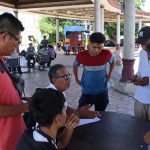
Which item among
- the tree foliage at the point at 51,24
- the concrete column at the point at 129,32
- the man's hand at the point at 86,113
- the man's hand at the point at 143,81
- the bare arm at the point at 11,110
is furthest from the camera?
the tree foliage at the point at 51,24

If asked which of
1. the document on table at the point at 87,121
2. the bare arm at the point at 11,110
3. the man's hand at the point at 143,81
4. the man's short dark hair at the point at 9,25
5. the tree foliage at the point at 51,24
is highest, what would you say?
the tree foliage at the point at 51,24

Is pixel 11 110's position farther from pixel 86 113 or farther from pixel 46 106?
pixel 86 113

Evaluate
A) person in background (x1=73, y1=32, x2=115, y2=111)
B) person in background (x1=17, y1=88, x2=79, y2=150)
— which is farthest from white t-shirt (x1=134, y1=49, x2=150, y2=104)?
person in background (x1=17, y1=88, x2=79, y2=150)

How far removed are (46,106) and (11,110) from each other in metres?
0.40

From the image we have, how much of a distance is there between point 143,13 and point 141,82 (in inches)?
1152

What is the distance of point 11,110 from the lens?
222 centimetres

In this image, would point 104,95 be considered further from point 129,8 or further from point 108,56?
point 129,8

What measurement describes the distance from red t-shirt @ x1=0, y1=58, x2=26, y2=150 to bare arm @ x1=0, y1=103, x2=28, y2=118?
6cm

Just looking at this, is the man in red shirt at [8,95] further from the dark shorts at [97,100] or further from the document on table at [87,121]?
the dark shorts at [97,100]

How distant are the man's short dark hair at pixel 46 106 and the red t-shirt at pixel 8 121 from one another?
1.20ft

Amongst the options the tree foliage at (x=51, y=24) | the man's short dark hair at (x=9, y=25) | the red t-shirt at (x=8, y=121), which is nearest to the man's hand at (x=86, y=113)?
the red t-shirt at (x=8, y=121)

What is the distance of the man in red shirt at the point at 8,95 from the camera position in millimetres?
2230

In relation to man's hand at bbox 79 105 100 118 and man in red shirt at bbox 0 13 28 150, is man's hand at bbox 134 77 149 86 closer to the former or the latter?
man's hand at bbox 79 105 100 118

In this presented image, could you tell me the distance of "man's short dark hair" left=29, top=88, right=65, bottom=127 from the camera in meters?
1.92
